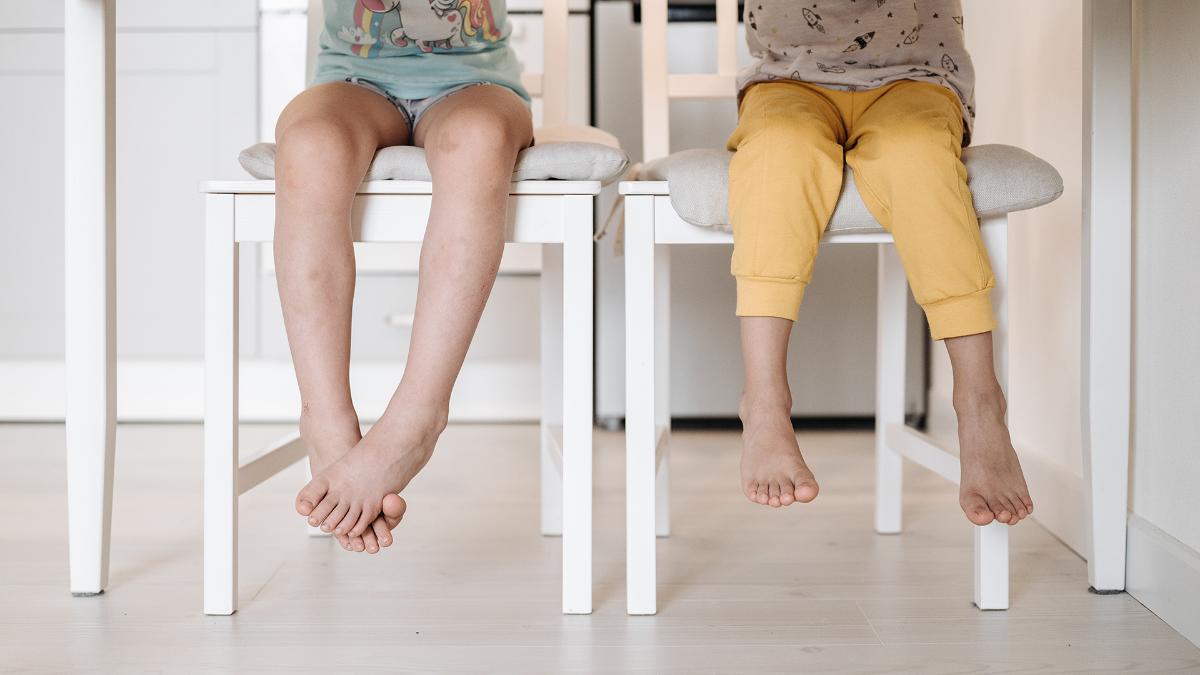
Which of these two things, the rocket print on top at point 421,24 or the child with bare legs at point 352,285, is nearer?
the child with bare legs at point 352,285

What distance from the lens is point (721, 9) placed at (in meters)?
1.34

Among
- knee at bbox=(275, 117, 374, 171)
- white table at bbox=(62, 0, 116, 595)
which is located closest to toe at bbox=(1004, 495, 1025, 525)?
knee at bbox=(275, 117, 374, 171)

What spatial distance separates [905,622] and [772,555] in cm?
23

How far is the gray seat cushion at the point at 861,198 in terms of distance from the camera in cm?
92

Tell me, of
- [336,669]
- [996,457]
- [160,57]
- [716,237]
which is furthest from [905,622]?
[160,57]

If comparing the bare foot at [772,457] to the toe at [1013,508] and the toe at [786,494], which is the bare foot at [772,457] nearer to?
the toe at [786,494]

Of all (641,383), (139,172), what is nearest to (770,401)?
(641,383)

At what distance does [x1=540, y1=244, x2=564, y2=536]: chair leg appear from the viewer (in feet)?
4.04

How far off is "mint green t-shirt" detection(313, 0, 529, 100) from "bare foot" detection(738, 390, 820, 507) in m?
0.44

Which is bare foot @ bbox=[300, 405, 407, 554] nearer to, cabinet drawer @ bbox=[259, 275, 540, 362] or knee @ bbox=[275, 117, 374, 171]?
knee @ bbox=[275, 117, 374, 171]

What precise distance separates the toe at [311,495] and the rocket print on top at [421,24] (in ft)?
1.55

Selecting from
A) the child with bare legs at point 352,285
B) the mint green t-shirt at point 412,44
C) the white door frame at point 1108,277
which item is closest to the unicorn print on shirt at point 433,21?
the mint green t-shirt at point 412,44

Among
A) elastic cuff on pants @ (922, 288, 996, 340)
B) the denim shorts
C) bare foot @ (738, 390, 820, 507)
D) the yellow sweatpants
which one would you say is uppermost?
the denim shorts

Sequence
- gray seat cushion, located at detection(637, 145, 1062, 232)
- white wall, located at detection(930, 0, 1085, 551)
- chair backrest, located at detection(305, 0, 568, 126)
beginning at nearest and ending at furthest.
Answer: gray seat cushion, located at detection(637, 145, 1062, 232) < white wall, located at detection(930, 0, 1085, 551) < chair backrest, located at detection(305, 0, 568, 126)
